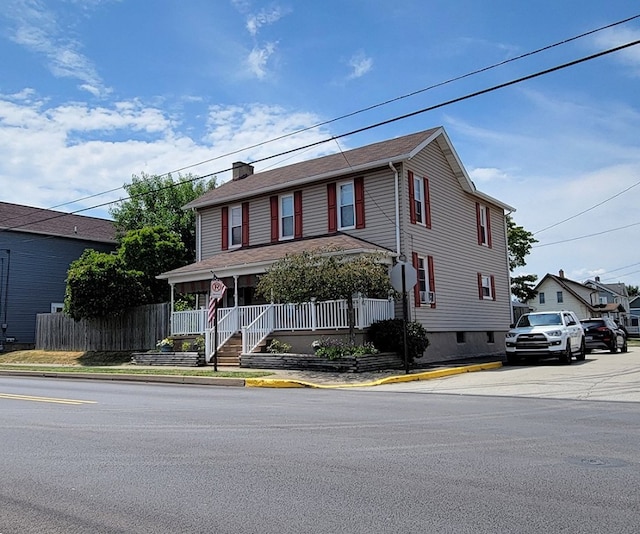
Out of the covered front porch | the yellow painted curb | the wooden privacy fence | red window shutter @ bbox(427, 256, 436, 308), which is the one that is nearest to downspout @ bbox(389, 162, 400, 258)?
the covered front porch

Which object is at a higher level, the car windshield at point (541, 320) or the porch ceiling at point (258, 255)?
the porch ceiling at point (258, 255)

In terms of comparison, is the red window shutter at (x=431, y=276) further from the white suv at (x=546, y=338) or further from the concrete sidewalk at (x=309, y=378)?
the concrete sidewalk at (x=309, y=378)

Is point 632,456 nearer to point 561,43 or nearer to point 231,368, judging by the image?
point 561,43

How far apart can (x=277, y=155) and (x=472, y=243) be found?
476 inches

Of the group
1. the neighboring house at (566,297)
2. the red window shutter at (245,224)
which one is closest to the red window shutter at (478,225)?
the red window shutter at (245,224)

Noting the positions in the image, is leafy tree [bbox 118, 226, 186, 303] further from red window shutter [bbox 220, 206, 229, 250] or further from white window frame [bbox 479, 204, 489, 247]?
white window frame [bbox 479, 204, 489, 247]

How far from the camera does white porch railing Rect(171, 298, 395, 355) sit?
2036cm

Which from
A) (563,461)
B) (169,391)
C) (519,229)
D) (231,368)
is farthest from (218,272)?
(519,229)

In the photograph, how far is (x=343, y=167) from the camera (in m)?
23.6

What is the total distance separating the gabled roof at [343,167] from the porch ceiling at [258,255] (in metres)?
2.34

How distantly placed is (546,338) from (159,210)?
1118 inches

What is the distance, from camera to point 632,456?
265 inches

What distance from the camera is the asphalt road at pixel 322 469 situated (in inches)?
183

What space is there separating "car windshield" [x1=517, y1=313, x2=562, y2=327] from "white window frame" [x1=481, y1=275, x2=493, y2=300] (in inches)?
258
